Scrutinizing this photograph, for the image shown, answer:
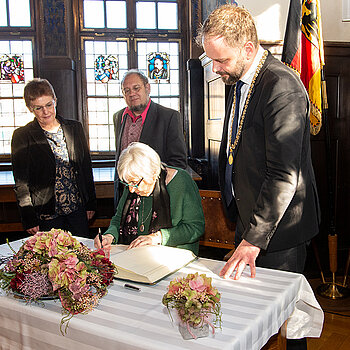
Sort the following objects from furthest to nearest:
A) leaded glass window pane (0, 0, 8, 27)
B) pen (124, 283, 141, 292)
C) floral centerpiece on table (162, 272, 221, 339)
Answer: leaded glass window pane (0, 0, 8, 27)
pen (124, 283, 141, 292)
floral centerpiece on table (162, 272, 221, 339)

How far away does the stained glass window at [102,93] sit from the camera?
7.37 m

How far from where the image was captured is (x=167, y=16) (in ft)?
24.5

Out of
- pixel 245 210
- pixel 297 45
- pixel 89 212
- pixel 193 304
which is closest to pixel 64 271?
pixel 193 304

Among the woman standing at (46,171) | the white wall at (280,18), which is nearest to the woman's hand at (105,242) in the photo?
the woman standing at (46,171)

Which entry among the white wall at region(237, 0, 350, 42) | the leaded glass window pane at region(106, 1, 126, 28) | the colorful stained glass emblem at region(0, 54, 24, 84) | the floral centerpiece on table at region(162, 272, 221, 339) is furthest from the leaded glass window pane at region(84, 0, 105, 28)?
the floral centerpiece on table at region(162, 272, 221, 339)

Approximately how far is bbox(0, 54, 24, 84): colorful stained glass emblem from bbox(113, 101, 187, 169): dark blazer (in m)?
4.67

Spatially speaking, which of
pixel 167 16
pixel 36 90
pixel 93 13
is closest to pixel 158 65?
pixel 167 16

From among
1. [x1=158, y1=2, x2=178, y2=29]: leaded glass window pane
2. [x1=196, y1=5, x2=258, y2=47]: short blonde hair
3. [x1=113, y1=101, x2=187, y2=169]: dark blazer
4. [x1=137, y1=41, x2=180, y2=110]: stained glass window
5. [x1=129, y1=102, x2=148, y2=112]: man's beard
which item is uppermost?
[x1=158, y1=2, x2=178, y2=29]: leaded glass window pane

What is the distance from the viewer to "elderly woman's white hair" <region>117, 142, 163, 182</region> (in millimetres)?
2232

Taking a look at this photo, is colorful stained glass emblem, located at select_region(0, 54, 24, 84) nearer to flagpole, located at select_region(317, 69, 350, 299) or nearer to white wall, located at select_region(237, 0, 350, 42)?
white wall, located at select_region(237, 0, 350, 42)

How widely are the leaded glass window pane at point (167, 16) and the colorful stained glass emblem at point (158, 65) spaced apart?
0.49 meters

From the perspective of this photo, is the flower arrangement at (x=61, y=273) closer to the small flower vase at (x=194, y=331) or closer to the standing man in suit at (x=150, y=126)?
the small flower vase at (x=194, y=331)

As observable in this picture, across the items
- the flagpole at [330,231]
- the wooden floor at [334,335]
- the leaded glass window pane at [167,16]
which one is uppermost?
the leaded glass window pane at [167,16]

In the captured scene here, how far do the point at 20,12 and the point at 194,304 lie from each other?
7115 mm
